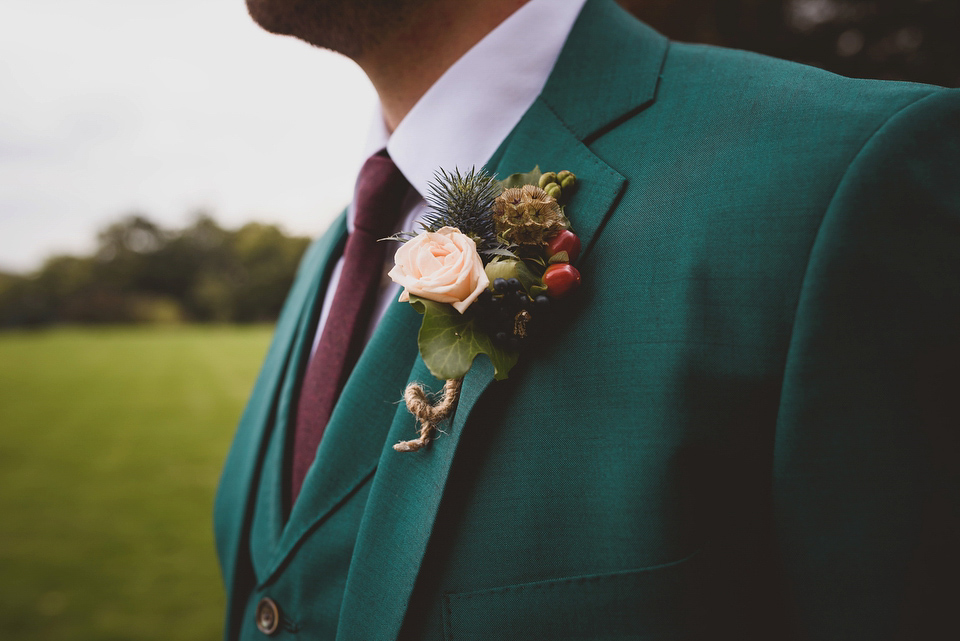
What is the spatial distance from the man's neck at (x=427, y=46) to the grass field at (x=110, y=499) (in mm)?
4953

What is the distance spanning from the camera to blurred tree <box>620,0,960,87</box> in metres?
4.08

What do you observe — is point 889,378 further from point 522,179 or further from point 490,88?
point 490,88

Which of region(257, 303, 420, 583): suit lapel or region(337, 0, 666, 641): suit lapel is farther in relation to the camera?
region(257, 303, 420, 583): suit lapel

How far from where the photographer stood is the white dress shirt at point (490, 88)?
3.96 feet

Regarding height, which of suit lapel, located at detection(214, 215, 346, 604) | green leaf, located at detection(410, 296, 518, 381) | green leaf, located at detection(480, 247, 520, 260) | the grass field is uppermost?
green leaf, located at detection(480, 247, 520, 260)

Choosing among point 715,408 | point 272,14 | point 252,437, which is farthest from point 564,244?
point 252,437

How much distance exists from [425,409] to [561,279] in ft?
1.11

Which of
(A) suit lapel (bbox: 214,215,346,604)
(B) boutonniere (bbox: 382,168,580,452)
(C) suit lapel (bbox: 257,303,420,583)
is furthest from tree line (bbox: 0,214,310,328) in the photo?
Result: (B) boutonniere (bbox: 382,168,580,452)

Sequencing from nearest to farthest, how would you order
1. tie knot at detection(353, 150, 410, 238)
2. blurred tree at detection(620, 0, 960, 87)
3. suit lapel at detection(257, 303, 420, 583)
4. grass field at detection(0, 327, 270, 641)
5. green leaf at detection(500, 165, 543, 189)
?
green leaf at detection(500, 165, 543, 189) → suit lapel at detection(257, 303, 420, 583) → tie knot at detection(353, 150, 410, 238) → blurred tree at detection(620, 0, 960, 87) → grass field at detection(0, 327, 270, 641)

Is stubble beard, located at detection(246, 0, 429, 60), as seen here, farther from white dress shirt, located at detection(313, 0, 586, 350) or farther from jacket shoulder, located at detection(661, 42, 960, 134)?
jacket shoulder, located at detection(661, 42, 960, 134)

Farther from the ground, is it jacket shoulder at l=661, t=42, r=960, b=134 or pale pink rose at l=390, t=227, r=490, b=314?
jacket shoulder at l=661, t=42, r=960, b=134

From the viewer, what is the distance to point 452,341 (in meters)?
0.92

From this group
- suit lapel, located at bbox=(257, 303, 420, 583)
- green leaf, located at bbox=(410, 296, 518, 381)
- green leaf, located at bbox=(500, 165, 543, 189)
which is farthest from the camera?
suit lapel, located at bbox=(257, 303, 420, 583)

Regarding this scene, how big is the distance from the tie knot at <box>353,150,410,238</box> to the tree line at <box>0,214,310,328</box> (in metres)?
A: 41.4
